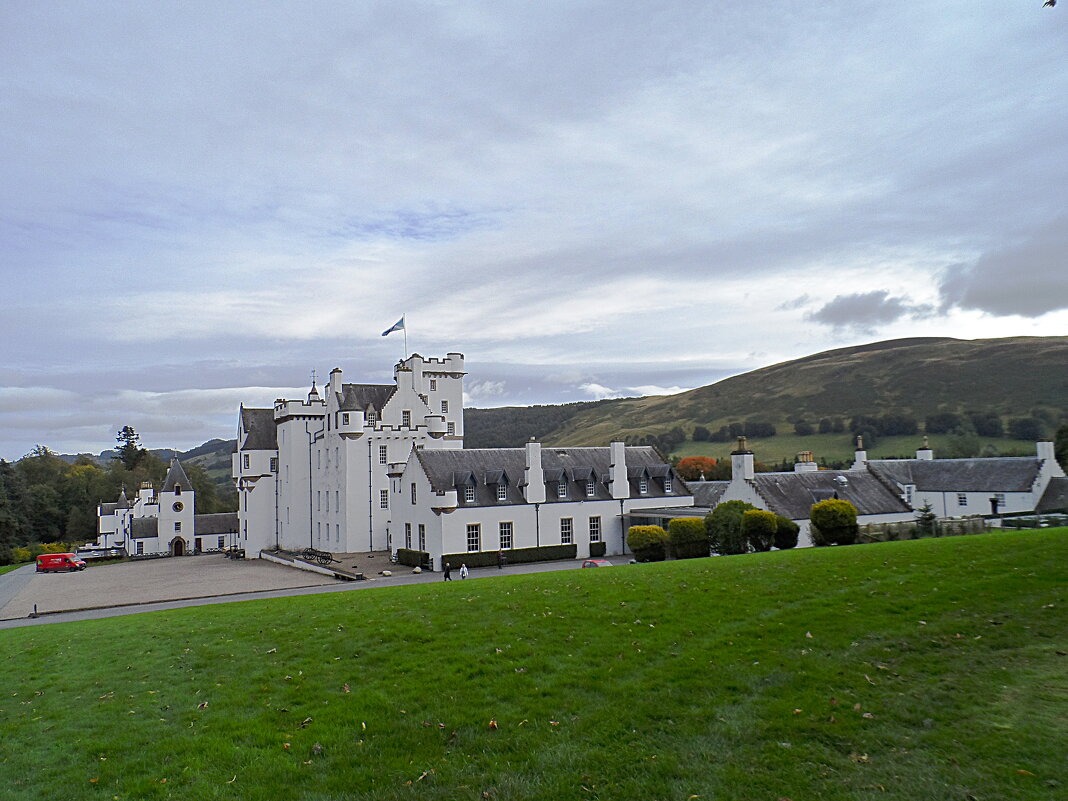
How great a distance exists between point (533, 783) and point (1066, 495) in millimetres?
48606

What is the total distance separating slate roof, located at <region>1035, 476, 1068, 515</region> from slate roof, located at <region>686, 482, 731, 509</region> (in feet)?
61.4

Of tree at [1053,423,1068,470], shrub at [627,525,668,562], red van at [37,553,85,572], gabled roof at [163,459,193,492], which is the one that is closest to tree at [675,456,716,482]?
tree at [1053,423,1068,470]

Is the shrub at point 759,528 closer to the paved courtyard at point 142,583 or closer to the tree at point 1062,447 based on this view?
the paved courtyard at point 142,583

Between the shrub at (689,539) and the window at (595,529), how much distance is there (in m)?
12.3

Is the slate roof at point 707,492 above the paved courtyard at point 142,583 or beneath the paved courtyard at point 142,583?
above

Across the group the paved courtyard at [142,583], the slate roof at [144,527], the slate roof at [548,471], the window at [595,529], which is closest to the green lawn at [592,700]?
the paved courtyard at [142,583]

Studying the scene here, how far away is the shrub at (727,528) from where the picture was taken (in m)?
32.7

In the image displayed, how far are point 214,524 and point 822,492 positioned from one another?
67.9 metres

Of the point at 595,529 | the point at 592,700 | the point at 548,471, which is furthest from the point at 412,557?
the point at 592,700

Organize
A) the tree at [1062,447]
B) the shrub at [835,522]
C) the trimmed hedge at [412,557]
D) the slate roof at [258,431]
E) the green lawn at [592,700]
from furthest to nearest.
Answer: the slate roof at [258,431] → the tree at [1062,447] → the trimmed hedge at [412,557] → the shrub at [835,522] → the green lawn at [592,700]

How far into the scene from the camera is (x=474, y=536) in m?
43.0

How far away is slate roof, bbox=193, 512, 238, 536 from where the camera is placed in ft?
268

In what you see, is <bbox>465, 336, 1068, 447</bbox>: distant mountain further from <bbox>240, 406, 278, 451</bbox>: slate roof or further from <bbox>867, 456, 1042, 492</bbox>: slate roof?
<bbox>240, 406, 278, 451</bbox>: slate roof

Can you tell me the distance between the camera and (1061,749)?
25.7ft
